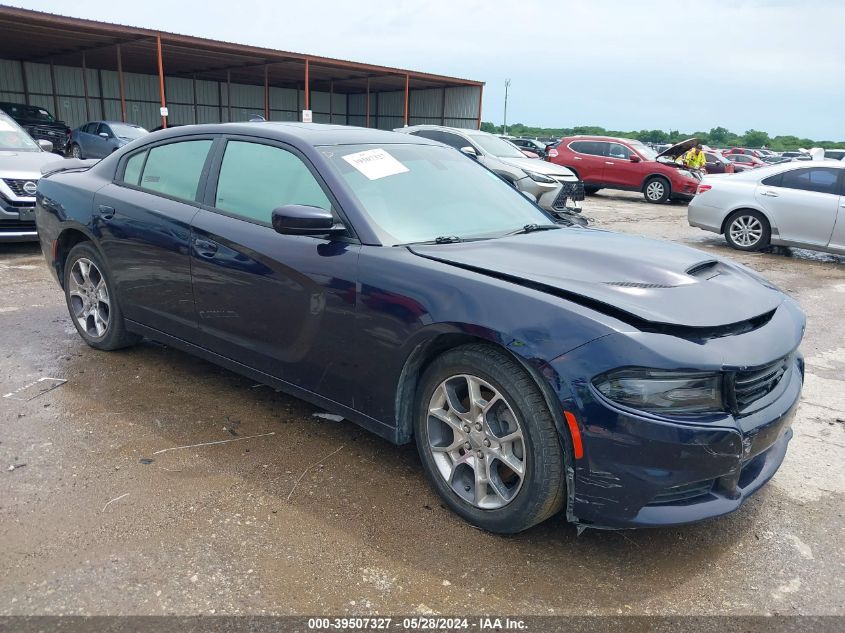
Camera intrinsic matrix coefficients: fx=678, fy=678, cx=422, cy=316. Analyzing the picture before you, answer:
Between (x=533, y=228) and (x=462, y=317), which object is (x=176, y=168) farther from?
(x=462, y=317)

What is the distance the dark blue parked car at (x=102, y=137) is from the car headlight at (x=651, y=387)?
59.7 ft

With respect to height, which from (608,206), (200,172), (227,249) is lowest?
(608,206)

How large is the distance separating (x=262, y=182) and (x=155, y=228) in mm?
803

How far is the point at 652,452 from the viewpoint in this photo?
2.31 meters

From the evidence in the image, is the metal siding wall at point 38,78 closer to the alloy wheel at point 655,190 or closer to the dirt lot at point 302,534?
the alloy wheel at point 655,190

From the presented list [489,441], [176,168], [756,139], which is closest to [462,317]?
[489,441]

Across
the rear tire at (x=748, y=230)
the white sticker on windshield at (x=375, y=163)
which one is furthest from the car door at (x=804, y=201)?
the white sticker on windshield at (x=375, y=163)

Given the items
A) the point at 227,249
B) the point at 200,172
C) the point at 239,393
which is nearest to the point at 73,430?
the point at 239,393

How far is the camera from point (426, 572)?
8.21ft

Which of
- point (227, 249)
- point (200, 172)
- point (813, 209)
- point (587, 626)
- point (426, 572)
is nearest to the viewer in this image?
point (587, 626)

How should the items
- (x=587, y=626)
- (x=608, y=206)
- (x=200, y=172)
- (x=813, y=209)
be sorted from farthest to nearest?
(x=608, y=206)
(x=813, y=209)
(x=200, y=172)
(x=587, y=626)

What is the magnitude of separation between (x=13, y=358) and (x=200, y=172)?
6.43 feet

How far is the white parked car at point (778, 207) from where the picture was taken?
9.34m

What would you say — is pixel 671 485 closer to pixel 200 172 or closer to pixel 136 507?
pixel 136 507
